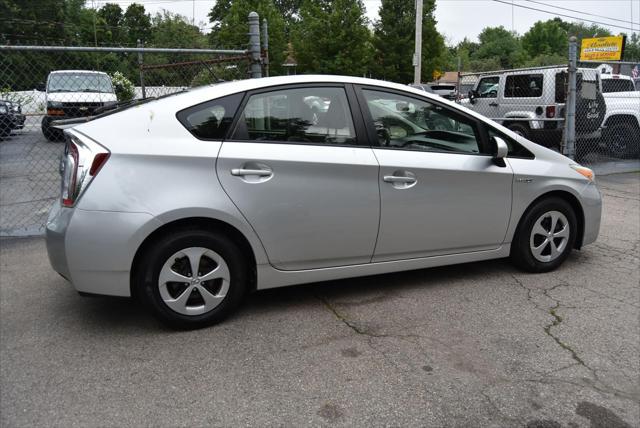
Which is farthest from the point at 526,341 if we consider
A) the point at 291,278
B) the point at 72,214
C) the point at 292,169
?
the point at 72,214

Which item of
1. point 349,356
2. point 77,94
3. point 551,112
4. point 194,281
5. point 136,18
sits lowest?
point 349,356

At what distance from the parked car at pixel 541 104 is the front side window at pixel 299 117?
7.66 m

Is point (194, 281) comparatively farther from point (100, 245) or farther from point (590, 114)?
point (590, 114)

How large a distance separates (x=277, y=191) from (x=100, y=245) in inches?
44.7

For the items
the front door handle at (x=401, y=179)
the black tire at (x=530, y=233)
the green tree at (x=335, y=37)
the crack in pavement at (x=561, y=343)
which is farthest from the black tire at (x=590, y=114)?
the green tree at (x=335, y=37)

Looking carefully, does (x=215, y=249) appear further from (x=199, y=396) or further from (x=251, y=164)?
(x=199, y=396)

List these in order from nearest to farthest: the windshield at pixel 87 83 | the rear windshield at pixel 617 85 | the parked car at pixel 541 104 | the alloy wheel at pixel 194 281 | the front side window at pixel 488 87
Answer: the alloy wheel at pixel 194 281 < the windshield at pixel 87 83 < the parked car at pixel 541 104 < the rear windshield at pixel 617 85 < the front side window at pixel 488 87

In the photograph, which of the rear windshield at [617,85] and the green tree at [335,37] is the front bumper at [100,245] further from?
the green tree at [335,37]

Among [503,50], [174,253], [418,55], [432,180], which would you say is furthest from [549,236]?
[503,50]

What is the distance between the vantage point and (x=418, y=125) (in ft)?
13.4

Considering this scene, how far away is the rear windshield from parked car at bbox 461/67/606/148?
1757 millimetres

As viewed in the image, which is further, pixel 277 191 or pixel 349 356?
pixel 277 191

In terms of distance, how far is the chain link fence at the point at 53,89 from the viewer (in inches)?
227

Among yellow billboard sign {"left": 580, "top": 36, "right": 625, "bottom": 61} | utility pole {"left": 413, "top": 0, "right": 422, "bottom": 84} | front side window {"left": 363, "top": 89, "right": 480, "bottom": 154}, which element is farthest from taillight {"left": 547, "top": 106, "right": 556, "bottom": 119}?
yellow billboard sign {"left": 580, "top": 36, "right": 625, "bottom": 61}
